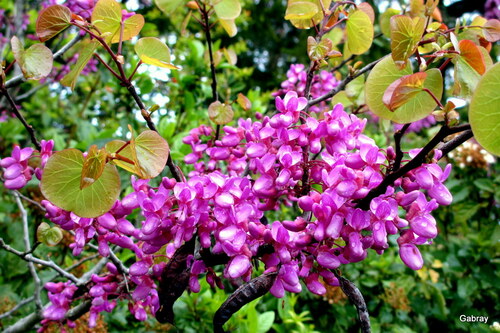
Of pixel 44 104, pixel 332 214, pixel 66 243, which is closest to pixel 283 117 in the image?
pixel 332 214

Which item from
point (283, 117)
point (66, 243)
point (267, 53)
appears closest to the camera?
point (283, 117)

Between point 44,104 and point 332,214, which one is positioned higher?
point 332,214

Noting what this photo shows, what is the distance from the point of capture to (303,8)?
36.0 inches

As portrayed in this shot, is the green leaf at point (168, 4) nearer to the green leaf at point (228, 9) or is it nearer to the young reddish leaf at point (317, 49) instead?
the green leaf at point (228, 9)

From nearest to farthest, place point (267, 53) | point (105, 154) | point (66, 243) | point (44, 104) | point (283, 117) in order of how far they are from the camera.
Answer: point (105, 154), point (283, 117), point (66, 243), point (44, 104), point (267, 53)

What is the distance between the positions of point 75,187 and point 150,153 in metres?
0.14

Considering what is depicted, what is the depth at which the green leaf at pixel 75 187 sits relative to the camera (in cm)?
68

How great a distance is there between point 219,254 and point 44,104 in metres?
3.43

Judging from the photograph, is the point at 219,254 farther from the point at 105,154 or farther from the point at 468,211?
the point at 468,211

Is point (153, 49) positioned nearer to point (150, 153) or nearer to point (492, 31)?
point (150, 153)

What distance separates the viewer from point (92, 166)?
650mm

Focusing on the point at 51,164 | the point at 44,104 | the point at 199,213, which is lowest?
the point at 44,104

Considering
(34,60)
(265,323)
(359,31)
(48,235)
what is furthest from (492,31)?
(265,323)

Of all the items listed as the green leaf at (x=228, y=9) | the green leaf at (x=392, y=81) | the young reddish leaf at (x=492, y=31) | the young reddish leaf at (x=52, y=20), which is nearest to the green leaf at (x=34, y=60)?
the young reddish leaf at (x=52, y=20)
